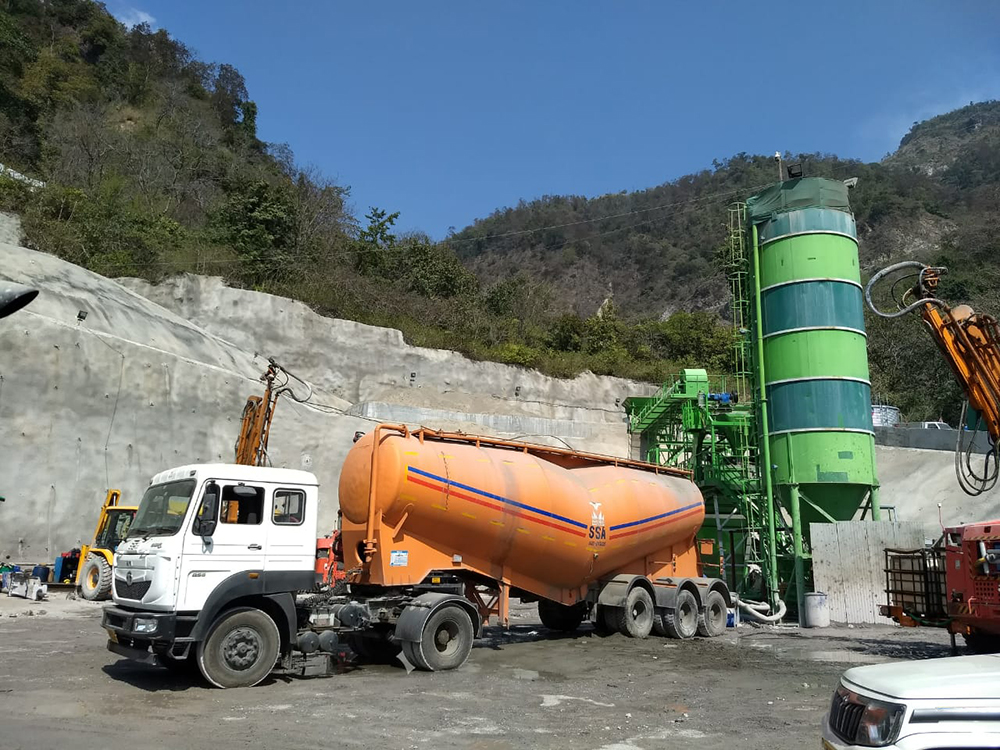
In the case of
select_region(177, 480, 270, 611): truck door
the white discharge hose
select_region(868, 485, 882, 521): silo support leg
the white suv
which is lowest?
the white discharge hose

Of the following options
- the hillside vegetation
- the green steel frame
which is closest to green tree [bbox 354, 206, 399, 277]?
the hillside vegetation

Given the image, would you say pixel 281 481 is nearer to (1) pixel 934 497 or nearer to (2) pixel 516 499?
(2) pixel 516 499

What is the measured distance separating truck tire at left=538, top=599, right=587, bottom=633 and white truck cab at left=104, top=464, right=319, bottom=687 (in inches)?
287

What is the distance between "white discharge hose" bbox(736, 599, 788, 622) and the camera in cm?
1975

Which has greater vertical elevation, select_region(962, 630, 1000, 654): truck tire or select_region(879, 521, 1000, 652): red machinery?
select_region(879, 521, 1000, 652): red machinery

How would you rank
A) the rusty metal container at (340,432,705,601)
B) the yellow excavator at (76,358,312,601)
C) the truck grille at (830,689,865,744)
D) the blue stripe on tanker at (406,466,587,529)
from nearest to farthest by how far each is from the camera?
the truck grille at (830,689,865,744) < the rusty metal container at (340,432,705,601) < the blue stripe on tanker at (406,466,587,529) < the yellow excavator at (76,358,312,601)

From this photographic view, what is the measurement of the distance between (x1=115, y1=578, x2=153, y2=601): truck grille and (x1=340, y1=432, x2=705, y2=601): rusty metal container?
10.6ft

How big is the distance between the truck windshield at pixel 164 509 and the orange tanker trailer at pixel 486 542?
281 centimetres

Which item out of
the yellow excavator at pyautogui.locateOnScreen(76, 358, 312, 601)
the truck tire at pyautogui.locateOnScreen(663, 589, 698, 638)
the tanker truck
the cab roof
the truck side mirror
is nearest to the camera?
the tanker truck

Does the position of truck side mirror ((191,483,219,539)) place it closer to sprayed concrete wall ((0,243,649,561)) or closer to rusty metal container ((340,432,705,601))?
rusty metal container ((340,432,705,601))

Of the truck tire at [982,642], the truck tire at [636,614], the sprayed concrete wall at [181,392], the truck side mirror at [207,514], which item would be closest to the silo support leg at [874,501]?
the truck tire at [982,642]

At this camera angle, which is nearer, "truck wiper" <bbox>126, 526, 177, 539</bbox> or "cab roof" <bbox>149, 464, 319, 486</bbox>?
"truck wiper" <bbox>126, 526, 177, 539</bbox>

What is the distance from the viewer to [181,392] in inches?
977

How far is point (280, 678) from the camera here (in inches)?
408
